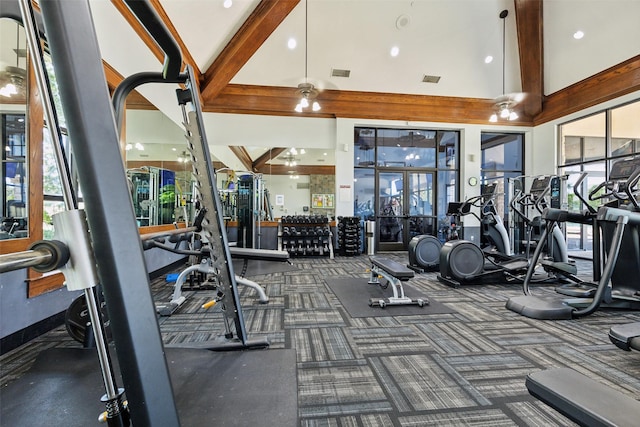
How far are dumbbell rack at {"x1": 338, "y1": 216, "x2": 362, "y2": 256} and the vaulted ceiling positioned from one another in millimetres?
2541

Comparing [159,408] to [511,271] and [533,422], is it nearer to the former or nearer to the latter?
→ [533,422]

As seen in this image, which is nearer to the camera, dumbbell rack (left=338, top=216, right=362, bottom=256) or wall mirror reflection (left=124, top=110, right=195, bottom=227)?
wall mirror reflection (left=124, top=110, right=195, bottom=227)

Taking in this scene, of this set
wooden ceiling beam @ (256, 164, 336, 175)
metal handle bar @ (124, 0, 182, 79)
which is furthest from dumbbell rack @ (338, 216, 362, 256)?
metal handle bar @ (124, 0, 182, 79)

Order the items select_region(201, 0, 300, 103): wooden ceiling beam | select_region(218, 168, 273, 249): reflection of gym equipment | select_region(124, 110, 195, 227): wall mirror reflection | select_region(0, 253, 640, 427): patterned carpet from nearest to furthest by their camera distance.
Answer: select_region(0, 253, 640, 427): patterned carpet → select_region(124, 110, 195, 227): wall mirror reflection → select_region(201, 0, 300, 103): wooden ceiling beam → select_region(218, 168, 273, 249): reflection of gym equipment

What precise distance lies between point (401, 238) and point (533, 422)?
6403 mm

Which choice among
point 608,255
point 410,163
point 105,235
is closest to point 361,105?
point 410,163

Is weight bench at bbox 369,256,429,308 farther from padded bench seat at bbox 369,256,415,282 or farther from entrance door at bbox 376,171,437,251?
entrance door at bbox 376,171,437,251

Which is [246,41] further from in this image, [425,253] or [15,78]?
[425,253]

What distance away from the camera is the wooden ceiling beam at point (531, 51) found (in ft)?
19.9

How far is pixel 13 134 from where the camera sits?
2355 millimetres

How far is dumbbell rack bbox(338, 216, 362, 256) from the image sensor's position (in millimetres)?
6973

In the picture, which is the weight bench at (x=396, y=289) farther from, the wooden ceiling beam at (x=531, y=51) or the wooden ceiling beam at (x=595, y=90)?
the wooden ceiling beam at (x=531, y=51)

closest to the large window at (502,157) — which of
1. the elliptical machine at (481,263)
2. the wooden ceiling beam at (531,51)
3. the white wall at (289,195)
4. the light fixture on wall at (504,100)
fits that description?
the wooden ceiling beam at (531,51)

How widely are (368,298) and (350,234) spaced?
135 inches
